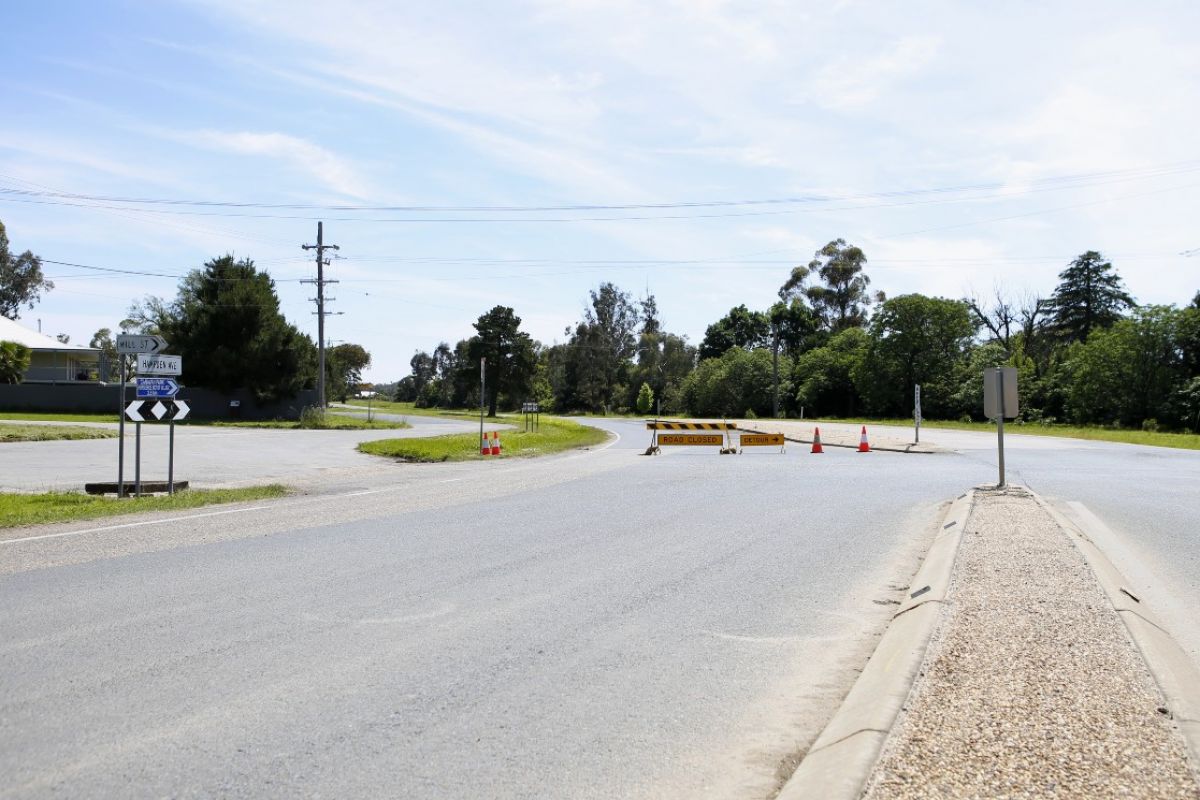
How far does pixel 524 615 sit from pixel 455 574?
1714mm

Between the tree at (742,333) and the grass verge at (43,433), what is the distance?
80580mm

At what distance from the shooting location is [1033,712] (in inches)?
175

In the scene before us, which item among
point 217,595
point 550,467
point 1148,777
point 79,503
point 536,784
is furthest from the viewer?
point 550,467

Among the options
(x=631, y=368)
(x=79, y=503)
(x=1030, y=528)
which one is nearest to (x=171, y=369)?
(x=79, y=503)

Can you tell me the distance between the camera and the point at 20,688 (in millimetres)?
5133

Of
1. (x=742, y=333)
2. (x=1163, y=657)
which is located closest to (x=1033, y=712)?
(x=1163, y=657)

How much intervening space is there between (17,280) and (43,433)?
51.1 meters

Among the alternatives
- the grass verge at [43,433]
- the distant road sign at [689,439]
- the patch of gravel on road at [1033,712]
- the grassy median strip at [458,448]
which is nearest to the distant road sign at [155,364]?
the grassy median strip at [458,448]

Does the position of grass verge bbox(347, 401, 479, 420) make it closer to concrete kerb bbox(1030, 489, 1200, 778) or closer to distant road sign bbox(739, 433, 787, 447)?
distant road sign bbox(739, 433, 787, 447)

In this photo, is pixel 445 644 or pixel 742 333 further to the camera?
pixel 742 333

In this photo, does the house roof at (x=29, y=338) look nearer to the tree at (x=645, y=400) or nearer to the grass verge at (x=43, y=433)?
the grass verge at (x=43, y=433)

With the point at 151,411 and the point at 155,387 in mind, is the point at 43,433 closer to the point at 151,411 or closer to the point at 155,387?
the point at 155,387

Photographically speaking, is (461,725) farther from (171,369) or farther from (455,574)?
(171,369)

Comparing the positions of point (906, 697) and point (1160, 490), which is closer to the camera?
point (906, 697)
